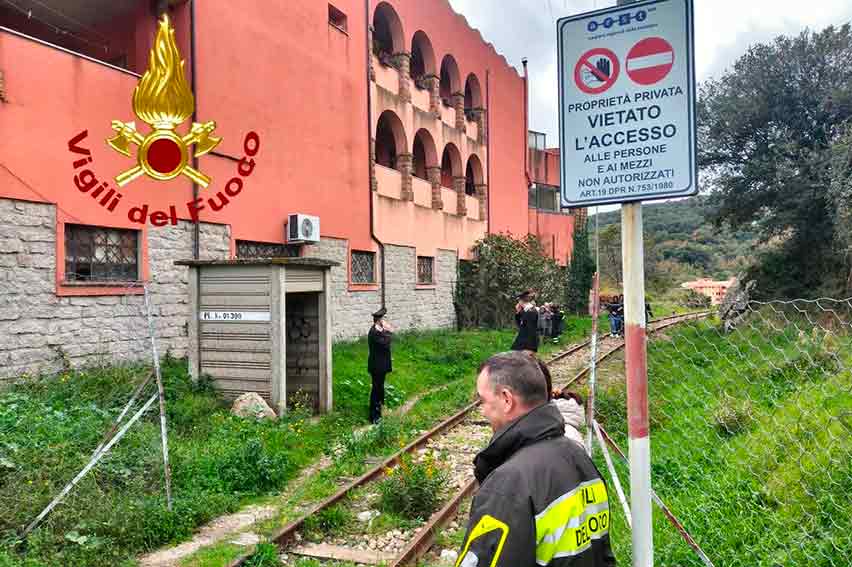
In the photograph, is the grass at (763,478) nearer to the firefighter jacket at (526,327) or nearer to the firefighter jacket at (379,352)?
the firefighter jacket at (526,327)

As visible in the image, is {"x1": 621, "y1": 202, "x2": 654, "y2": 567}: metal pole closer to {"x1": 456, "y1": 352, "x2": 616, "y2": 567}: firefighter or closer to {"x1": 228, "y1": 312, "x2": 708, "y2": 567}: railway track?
{"x1": 456, "y1": 352, "x2": 616, "y2": 567}: firefighter

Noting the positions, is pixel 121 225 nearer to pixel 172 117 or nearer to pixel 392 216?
pixel 172 117

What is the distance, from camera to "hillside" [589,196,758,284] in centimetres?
4578

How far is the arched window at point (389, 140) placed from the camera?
20.4 metres

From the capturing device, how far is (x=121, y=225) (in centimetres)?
1050

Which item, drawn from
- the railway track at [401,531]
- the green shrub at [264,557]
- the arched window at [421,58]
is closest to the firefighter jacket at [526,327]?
the railway track at [401,531]

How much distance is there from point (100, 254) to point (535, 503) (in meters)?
10.3

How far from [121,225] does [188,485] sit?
583cm

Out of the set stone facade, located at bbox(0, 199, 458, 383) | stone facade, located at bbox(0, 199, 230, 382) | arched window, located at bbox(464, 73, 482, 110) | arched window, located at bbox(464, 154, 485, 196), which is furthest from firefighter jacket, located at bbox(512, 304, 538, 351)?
arched window, located at bbox(464, 73, 482, 110)

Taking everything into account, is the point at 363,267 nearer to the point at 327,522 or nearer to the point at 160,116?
the point at 160,116

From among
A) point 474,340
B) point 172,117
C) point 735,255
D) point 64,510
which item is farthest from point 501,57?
point 735,255

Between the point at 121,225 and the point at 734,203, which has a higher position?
the point at 734,203

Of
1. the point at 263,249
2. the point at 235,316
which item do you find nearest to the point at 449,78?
the point at 263,249

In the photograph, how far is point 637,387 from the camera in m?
2.24
